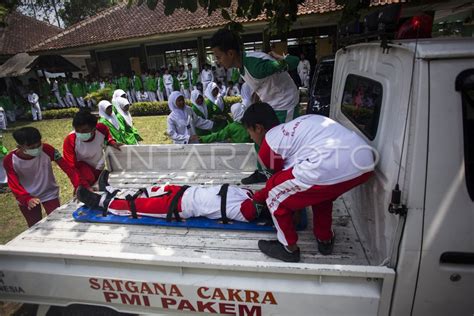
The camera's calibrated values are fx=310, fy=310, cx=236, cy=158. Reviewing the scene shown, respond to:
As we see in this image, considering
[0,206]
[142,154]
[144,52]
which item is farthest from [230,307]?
[144,52]

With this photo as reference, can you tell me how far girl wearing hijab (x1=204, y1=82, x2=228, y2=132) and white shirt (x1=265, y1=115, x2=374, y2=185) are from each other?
11.2 feet

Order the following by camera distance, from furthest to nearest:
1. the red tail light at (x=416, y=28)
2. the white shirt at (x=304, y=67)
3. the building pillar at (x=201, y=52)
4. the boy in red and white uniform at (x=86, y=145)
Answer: the building pillar at (x=201, y=52) → the white shirt at (x=304, y=67) → the boy in red and white uniform at (x=86, y=145) → the red tail light at (x=416, y=28)

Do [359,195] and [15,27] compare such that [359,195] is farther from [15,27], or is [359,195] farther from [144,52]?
[15,27]

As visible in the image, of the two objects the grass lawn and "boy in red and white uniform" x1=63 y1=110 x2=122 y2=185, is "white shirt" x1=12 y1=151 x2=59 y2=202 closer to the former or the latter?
"boy in red and white uniform" x1=63 y1=110 x2=122 y2=185

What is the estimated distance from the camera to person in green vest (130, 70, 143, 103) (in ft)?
49.4

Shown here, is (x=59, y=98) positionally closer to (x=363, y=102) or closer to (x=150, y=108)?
(x=150, y=108)

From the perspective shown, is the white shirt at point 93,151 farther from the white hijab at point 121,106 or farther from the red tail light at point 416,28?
the red tail light at point 416,28

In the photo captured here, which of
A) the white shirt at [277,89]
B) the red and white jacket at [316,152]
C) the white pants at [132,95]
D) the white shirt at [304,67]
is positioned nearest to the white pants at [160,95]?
the white pants at [132,95]

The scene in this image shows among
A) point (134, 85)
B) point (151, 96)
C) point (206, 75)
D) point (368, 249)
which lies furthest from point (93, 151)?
point (134, 85)

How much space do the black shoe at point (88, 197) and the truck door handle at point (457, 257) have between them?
2441 millimetres

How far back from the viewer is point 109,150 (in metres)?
3.44

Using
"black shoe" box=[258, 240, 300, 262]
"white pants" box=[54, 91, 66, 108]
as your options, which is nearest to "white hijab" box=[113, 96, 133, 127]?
"black shoe" box=[258, 240, 300, 262]

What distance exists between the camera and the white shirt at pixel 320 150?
1706mm

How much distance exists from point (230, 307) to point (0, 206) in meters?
5.42
